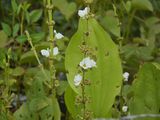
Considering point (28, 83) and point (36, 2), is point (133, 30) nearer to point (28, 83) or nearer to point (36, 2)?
point (36, 2)

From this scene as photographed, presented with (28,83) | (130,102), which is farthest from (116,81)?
(28,83)

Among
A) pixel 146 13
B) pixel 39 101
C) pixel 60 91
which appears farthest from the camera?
pixel 146 13

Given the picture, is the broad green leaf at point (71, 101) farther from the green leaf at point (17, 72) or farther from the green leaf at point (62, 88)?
the green leaf at point (17, 72)

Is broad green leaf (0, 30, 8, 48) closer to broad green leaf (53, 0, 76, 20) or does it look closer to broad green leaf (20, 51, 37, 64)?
broad green leaf (20, 51, 37, 64)

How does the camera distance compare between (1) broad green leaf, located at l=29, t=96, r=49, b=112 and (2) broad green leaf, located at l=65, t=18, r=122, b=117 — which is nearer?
(2) broad green leaf, located at l=65, t=18, r=122, b=117

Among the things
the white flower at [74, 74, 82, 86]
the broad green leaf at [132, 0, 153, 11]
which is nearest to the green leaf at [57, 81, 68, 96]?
the white flower at [74, 74, 82, 86]

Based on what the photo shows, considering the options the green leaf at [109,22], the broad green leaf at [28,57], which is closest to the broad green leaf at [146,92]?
the broad green leaf at [28,57]

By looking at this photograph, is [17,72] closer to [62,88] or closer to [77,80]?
[62,88]
